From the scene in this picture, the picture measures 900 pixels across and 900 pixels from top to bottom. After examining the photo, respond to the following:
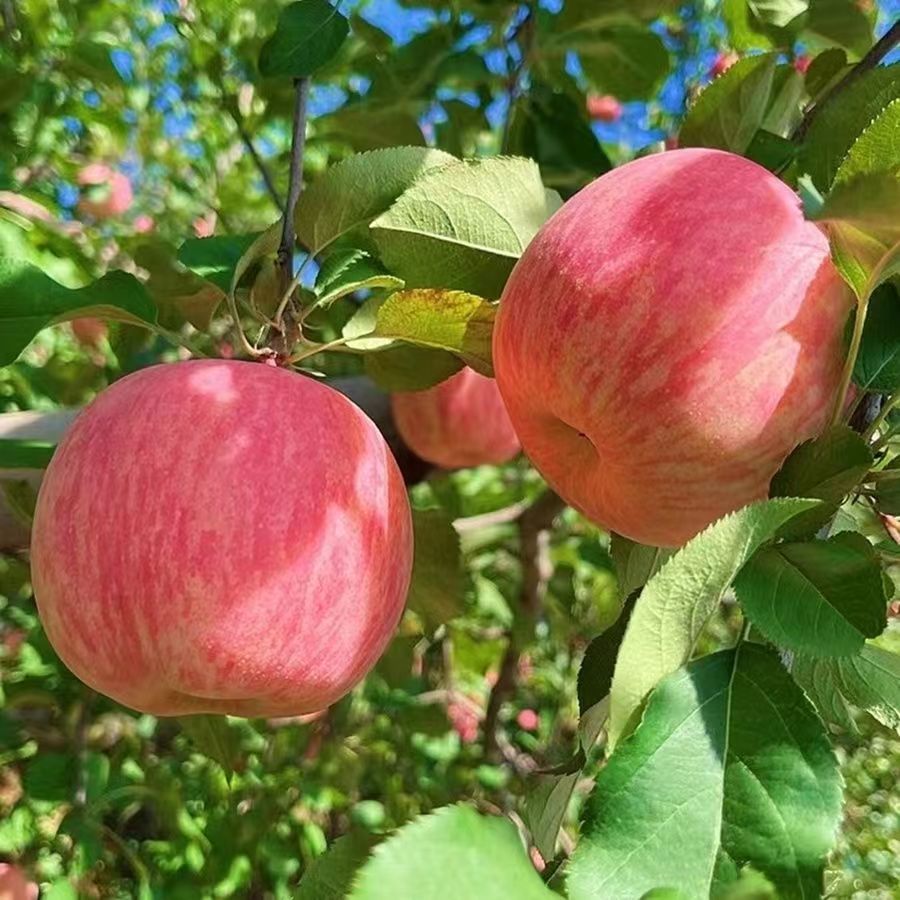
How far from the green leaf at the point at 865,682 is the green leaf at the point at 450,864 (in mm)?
314

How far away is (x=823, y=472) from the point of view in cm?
59

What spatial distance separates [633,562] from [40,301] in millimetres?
502

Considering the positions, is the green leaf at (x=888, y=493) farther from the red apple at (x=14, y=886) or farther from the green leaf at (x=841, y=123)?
the red apple at (x=14, y=886)

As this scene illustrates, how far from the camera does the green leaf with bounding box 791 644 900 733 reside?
0.67 m

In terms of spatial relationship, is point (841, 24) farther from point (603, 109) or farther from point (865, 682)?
point (603, 109)

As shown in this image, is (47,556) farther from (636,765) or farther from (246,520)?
(636,765)

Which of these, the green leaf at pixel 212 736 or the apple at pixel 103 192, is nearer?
the green leaf at pixel 212 736

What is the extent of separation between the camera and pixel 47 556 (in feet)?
2.22

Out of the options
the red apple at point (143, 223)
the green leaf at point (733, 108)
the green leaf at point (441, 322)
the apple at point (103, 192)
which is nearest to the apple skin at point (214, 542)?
the green leaf at point (441, 322)

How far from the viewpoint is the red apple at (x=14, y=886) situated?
56.2 inches

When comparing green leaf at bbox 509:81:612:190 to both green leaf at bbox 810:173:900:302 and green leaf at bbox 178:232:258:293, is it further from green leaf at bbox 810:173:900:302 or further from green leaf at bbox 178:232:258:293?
green leaf at bbox 810:173:900:302

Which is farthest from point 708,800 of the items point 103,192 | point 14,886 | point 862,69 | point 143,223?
point 143,223

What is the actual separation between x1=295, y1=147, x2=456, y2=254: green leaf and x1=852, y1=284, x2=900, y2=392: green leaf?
0.34 meters

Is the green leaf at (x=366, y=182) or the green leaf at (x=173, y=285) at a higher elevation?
the green leaf at (x=366, y=182)
